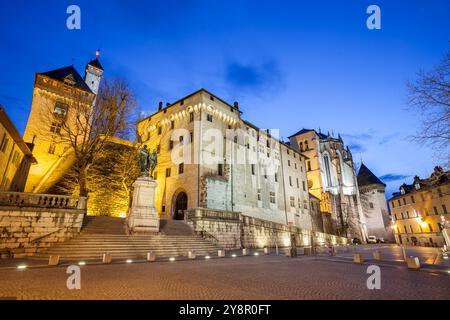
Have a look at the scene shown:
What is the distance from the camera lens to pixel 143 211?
16.2 m

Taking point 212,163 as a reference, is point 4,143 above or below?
below

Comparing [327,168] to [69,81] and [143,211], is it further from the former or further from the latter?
[69,81]

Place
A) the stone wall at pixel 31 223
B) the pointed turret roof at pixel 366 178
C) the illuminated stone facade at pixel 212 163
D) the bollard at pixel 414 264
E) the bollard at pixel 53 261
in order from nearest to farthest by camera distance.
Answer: the bollard at pixel 414 264 < the bollard at pixel 53 261 < the stone wall at pixel 31 223 < the illuminated stone facade at pixel 212 163 < the pointed turret roof at pixel 366 178

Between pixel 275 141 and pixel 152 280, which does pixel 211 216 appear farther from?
pixel 275 141

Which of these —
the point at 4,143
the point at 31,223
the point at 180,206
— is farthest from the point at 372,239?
the point at 4,143

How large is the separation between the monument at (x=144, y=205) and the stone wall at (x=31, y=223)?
323 centimetres

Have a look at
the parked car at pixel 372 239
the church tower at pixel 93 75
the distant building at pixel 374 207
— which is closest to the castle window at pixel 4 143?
the church tower at pixel 93 75

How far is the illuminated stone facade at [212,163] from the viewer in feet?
87.1

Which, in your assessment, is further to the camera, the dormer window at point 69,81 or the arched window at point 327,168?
the arched window at point 327,168

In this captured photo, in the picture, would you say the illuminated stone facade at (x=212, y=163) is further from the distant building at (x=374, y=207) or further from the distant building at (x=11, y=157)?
the distant building at (x=374, y=207)

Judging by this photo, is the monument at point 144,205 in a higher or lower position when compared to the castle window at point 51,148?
lower

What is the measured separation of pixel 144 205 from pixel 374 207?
5978 cm

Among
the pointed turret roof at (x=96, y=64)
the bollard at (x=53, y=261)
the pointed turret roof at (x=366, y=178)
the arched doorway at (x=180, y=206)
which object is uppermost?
the pointed turret roof at (x=96, y=64)

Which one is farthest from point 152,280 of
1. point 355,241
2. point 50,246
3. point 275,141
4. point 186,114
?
point 355,241
